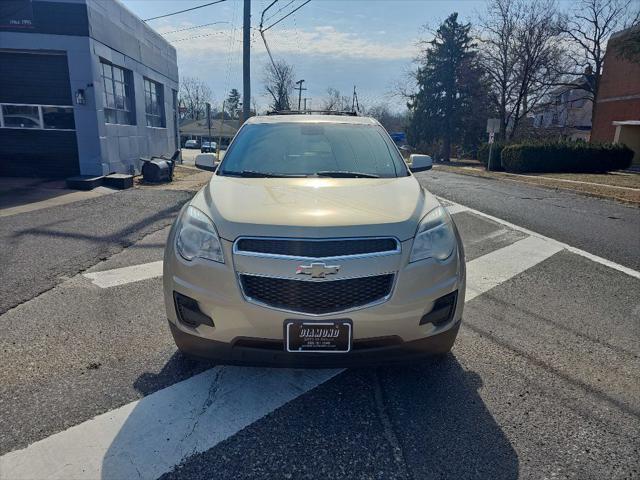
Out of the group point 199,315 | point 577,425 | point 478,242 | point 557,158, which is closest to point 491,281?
point 478,242

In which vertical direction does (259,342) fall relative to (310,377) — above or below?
above

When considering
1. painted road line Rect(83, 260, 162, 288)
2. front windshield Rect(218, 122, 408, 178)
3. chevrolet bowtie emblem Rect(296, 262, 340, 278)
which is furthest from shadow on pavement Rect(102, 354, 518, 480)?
painted road line Rect(83, 260, 162, 288)

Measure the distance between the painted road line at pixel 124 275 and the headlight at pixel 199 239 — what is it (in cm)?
245

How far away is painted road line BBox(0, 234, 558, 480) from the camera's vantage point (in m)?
2.04

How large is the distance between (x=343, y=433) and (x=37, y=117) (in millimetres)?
14157

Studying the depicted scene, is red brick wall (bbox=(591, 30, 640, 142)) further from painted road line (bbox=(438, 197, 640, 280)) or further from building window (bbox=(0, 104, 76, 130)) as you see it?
building window (bbox=(0, 104, 76, 130))

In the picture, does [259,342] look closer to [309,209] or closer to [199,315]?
[199,315]

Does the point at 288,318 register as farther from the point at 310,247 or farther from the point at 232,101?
the point at 232,101

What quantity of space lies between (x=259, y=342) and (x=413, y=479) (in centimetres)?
103

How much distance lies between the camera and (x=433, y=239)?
99.3 inches

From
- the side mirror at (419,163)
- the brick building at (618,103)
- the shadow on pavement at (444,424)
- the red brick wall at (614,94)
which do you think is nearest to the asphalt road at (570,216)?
the side mirror at (419,163)

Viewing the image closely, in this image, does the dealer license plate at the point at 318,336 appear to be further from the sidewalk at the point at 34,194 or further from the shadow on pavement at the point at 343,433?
the sidewalk at the point at 34,194

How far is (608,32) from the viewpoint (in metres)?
32.6

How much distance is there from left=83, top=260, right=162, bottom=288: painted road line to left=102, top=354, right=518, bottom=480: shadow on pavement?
214cm
